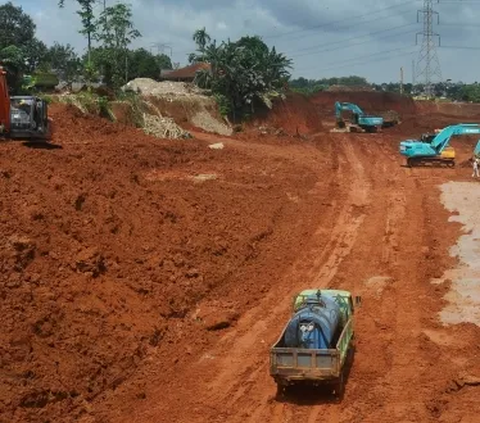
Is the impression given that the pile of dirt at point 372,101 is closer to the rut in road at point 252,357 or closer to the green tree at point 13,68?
the green tree at point 13,68

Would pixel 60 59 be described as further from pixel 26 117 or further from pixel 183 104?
pixel 26 117

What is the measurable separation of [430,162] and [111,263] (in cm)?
2417

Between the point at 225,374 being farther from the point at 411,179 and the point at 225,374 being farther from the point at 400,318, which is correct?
the point at 411,179

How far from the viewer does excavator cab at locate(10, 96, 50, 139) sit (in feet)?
80.1

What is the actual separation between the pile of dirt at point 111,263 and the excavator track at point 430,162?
422 inches

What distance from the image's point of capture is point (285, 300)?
1730 cm

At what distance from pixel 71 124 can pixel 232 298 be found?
58.1ft

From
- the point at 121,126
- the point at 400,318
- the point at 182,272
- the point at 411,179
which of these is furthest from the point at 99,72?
the point at 400,318

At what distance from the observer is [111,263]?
16422 millimetres

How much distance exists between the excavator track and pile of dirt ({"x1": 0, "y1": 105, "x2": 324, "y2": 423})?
10720 millimetres

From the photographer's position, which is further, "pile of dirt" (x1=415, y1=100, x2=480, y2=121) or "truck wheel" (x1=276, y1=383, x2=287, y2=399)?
"pile of dirt" (x1=415, y1=100, x2=480, y2=121)

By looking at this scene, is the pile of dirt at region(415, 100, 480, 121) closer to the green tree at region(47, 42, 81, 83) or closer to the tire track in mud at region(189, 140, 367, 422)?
the green tree at region(47, 42, 81, 83)

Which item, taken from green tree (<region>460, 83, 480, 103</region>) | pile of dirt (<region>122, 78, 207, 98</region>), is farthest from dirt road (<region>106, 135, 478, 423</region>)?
green tree (<region>460, 83, 480, 103</region>)

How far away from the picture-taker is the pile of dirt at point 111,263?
40.5 ft
